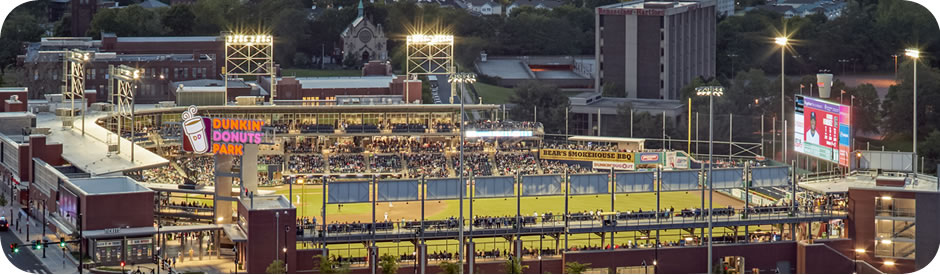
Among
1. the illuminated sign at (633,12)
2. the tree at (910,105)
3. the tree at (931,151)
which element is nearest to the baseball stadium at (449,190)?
the tree at (931,151)

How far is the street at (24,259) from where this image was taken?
74.9 metres

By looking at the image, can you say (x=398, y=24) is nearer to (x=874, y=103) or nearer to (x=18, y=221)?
(x=874, y=103)

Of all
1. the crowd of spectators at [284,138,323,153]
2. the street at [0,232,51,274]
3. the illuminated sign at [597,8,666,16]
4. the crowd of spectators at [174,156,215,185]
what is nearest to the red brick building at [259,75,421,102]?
the crowd of spectators at [284,138,323,153]

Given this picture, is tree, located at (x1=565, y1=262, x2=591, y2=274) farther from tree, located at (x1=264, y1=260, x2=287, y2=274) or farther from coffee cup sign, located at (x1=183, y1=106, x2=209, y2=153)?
coffee cup sign, located at (x1=183, y1=106, x2=209, y2=153)

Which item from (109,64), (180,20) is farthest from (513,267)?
(180,20)

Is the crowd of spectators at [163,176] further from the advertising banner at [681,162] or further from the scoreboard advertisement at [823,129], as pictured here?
the scoreboard advertisement at [823,129]

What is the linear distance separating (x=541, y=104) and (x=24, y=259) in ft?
238

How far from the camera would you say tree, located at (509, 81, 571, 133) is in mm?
141875

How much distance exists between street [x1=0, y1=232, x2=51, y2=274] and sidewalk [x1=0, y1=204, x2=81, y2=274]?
17 centimetres

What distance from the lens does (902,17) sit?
176750 mm

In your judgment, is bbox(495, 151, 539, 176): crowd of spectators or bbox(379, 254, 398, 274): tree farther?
bbox(495, 151, 539, 176): crowd of spectators

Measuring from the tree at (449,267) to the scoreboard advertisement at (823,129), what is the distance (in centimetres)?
2538

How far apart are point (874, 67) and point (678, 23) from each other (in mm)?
27146

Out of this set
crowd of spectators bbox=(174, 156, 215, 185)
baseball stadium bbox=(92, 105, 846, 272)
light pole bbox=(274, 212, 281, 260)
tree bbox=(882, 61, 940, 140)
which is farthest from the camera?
tree bbox=(882, 61, 940, 140)
